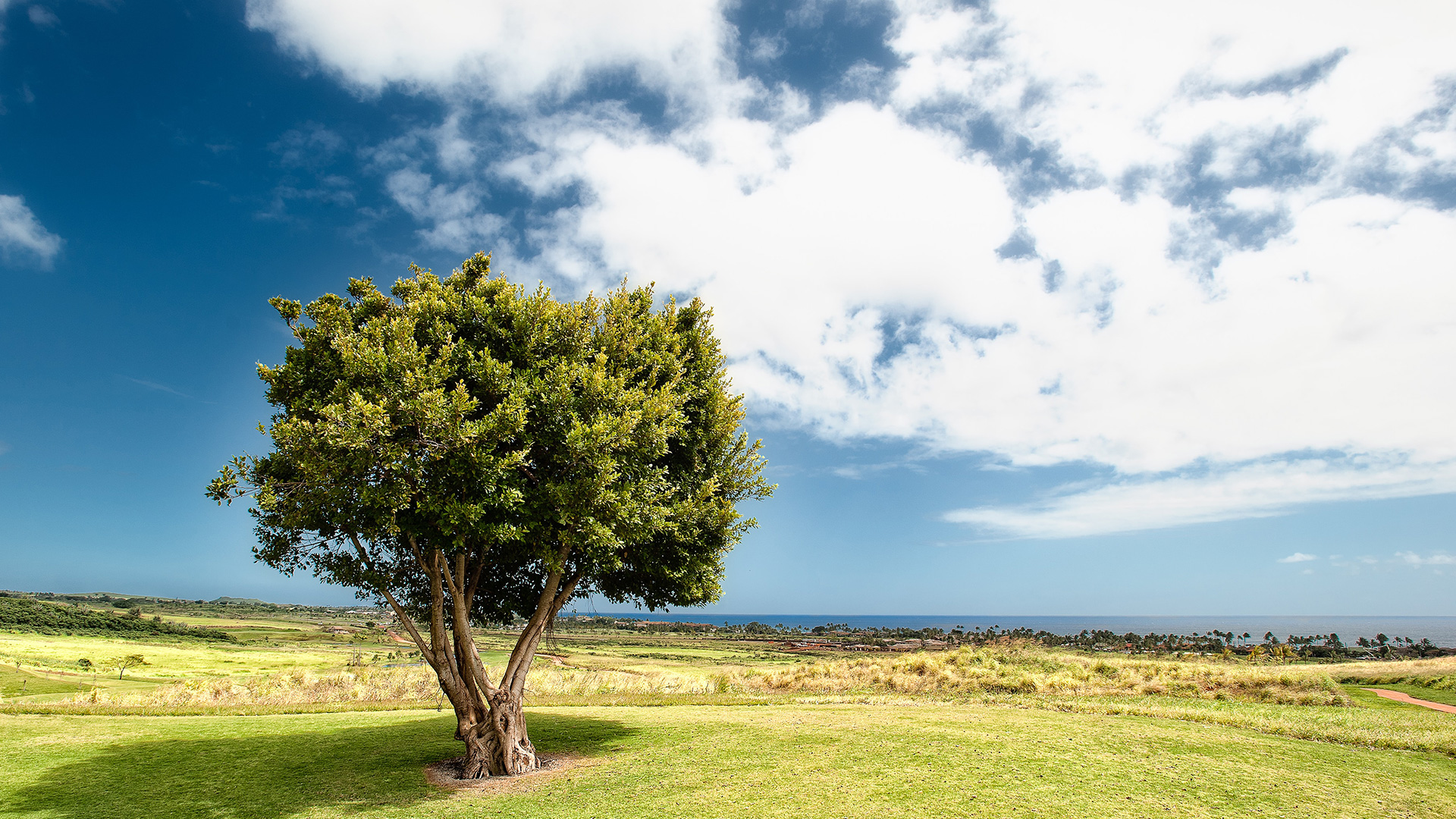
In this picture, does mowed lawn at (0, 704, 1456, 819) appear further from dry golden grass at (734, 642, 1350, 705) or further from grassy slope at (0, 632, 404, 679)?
A: grassy slope at (0, 632, 404, 679)

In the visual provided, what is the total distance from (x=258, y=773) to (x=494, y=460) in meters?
8.26

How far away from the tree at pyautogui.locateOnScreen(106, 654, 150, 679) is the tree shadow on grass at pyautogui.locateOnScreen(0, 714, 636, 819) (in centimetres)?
4241

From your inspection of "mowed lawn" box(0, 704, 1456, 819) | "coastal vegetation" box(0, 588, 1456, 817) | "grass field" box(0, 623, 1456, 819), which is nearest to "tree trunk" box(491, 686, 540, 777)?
"coastal vegetation" box(0, 588, 1456, 817)

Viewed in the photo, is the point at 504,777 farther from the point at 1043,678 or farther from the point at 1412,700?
the point at 1412,700

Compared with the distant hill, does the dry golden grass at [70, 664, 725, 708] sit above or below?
above

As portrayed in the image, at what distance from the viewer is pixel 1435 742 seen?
1261 cm

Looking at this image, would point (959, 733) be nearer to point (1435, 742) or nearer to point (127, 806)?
point (1435, 742)

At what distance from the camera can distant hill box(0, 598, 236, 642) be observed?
7644 centimetres

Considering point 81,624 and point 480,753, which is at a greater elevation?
point 480,753

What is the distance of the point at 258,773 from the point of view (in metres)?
11.9

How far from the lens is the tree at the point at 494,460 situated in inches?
413

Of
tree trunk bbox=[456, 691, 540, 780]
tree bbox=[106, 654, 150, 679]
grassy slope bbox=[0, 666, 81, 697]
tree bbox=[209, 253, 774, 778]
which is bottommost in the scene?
tree bbox=[106, 654, 150, 679]

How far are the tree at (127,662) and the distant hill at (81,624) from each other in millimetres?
39317

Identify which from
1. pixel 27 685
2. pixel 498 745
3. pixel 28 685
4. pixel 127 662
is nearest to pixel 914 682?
pixel 498 745
